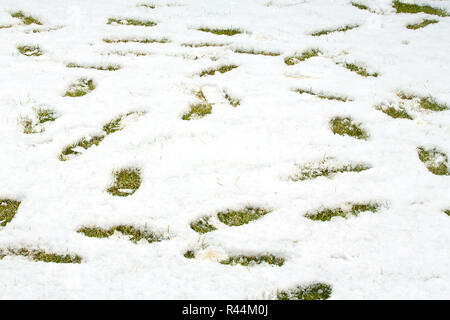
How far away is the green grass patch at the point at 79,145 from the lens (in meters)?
3.73

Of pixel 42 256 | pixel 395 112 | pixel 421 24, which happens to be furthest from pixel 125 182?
pixel 421 24

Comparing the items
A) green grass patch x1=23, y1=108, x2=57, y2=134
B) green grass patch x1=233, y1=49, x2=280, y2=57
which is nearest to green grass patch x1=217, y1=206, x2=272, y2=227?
green grass patch x1=23, y1=108, x2=57, y2=134

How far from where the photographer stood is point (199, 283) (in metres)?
2.53

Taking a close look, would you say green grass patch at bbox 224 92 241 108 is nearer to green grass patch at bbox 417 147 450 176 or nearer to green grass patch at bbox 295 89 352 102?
green grass patch at bbox 295 89 352 102

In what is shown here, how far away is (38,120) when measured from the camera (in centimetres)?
426

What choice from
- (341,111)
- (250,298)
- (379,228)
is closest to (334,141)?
(341,111)

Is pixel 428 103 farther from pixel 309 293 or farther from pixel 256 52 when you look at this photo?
pixel 309 293

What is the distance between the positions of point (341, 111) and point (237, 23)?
334 centimetres

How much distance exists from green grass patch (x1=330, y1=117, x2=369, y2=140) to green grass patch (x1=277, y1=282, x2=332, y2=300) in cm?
204

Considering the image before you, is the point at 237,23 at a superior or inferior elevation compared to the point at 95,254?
superior

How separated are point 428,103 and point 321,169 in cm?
207

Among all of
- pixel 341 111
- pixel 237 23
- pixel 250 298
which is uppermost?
pixel 237 23

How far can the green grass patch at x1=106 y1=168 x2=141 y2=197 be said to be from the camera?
11.0 ft

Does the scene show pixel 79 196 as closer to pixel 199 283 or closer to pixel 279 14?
pixel 199 283
